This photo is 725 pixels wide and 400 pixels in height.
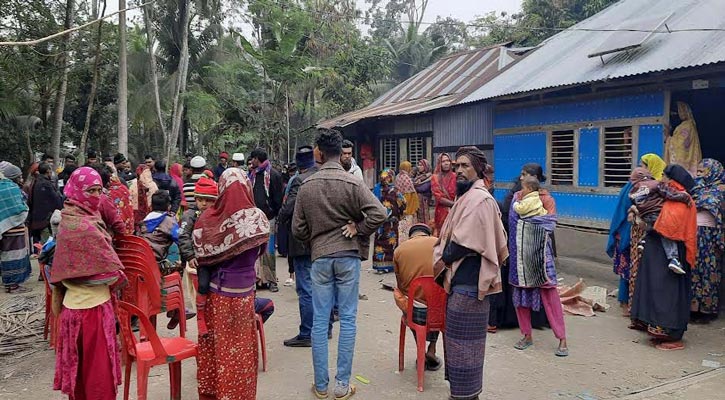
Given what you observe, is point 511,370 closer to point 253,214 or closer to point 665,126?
point 253,214

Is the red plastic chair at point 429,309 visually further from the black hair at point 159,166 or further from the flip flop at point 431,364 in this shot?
the black hair at point 159,166

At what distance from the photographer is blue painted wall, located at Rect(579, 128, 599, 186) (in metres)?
8.38

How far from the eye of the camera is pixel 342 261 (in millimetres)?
3855

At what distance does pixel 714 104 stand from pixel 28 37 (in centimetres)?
1299

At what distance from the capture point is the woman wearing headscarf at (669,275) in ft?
16.5

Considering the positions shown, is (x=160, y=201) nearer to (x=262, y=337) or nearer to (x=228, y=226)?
(x=262, y=337)

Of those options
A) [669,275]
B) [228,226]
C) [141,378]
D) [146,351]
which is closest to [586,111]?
[669,275]

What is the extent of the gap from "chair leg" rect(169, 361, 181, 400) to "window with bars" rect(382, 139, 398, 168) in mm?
10429

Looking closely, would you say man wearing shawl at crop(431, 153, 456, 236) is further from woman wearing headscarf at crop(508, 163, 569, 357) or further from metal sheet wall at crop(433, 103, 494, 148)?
woman wearing headscarf at crop(508, 163, 569, 357)

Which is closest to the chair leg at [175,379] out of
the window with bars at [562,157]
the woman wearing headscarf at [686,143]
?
the woman wearing headscarf at [686,143]

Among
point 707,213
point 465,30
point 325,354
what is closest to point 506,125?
point 707,213

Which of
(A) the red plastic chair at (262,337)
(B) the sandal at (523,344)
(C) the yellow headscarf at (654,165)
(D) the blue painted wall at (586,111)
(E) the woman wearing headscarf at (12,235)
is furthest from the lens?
(D) the blue painted wall at (586,111)

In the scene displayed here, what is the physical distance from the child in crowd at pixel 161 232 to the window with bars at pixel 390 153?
9.23m

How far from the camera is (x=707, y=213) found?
5.63 m
